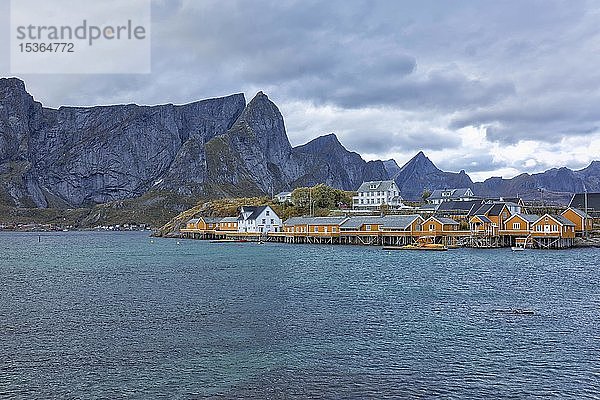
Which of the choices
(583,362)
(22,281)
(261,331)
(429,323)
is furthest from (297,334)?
(22,281)

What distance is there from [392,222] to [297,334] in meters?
72.0

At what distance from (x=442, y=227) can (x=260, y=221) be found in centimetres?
4467

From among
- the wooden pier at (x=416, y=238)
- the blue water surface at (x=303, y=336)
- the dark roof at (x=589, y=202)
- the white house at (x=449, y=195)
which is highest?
the white house at (x=449, y=195)

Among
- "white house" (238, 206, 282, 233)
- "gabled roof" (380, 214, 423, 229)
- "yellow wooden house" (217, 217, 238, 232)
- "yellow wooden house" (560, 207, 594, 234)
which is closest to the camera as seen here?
"yellow wooden house" (560, 207, 594, 234)

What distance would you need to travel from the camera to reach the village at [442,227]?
8794 cm

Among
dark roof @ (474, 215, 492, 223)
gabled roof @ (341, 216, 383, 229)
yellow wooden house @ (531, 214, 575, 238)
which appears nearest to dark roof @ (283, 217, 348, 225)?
gabled roof @ (341, 216, 383, 229)

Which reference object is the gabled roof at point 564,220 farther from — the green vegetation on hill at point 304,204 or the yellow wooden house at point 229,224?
the yellow wooden house at point 229,224

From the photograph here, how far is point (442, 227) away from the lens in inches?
3693

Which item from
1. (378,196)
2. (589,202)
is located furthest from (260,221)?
(589,202)

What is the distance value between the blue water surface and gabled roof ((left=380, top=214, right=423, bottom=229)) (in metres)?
42.1

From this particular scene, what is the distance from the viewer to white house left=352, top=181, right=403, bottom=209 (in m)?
135

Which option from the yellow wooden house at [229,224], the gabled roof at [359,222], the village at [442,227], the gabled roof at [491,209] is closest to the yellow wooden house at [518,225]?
the village at [442,227]

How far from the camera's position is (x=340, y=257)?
74.3 meters

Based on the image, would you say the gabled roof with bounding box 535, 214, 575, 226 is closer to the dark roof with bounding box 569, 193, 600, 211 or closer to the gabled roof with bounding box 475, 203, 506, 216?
the gabled roof with bounding box 475, 203, 506, 216
